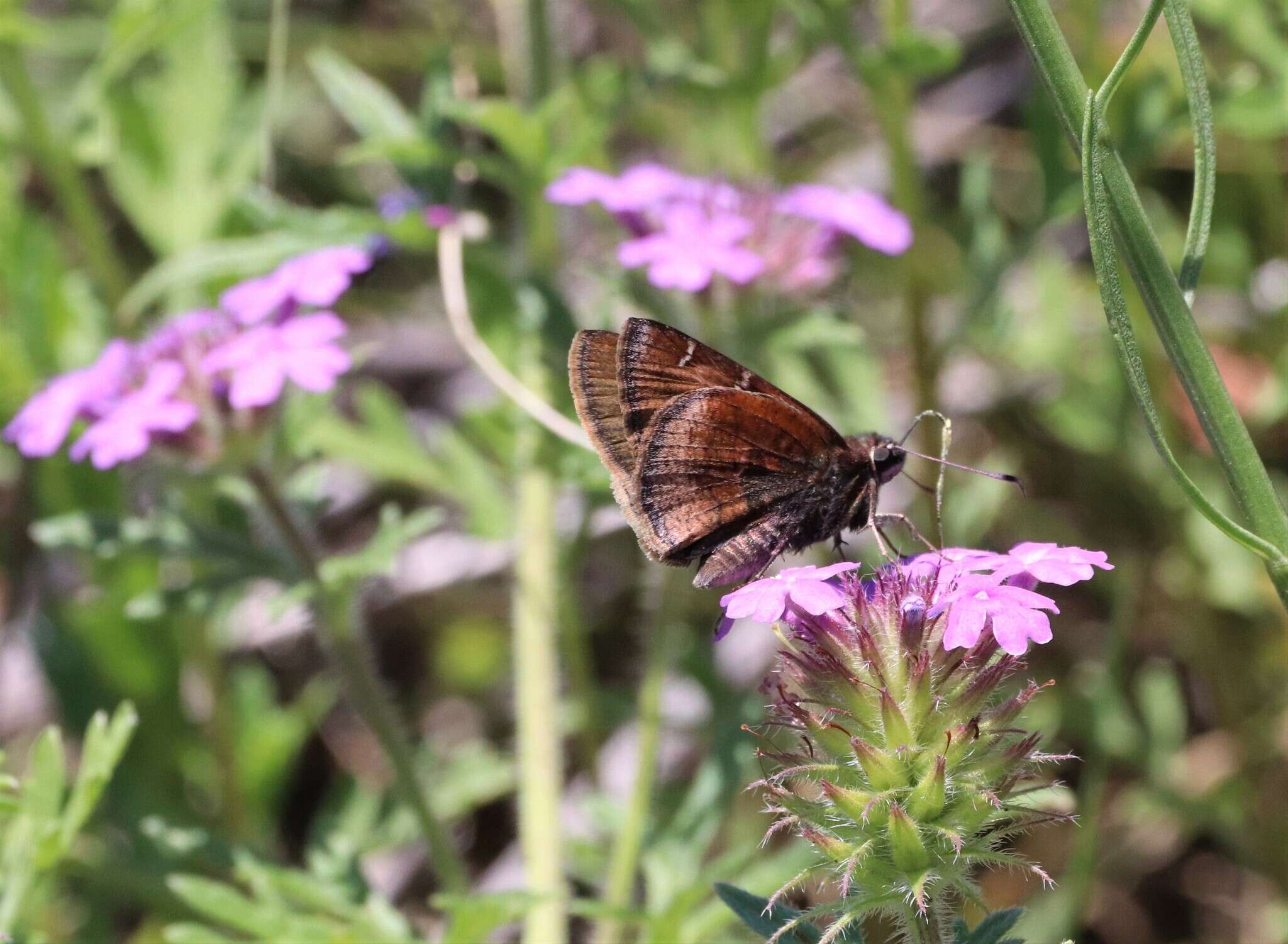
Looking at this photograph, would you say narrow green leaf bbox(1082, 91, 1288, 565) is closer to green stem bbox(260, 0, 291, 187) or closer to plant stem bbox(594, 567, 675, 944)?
plant stem bbox(594, 567, 675, 944)

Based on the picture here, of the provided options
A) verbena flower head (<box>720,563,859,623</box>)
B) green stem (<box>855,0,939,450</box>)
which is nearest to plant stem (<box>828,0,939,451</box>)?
green stem (<box>855,0,939,450</box>)

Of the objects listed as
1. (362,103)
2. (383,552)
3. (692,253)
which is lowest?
(383,552)

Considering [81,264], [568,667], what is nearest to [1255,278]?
[568,667]

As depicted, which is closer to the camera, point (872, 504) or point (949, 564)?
point (949, 564)

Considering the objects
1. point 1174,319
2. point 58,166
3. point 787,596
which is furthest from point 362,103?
point 1174,319

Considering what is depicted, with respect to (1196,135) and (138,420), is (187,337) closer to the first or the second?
(138,420)

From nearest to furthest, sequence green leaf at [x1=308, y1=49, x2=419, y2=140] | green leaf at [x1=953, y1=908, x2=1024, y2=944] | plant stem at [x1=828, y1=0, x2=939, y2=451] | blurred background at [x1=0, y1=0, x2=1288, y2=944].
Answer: green leaf at [x1=953, y1=908, x2=1024, y2=944], blurred background at [x1=0, y1=0, x2=1288, y2=944], green leaf at [x1=308, y1=49, x2=419, y2=140], plant stem at [x1=828, y1=0, x2=939, y2=451]
